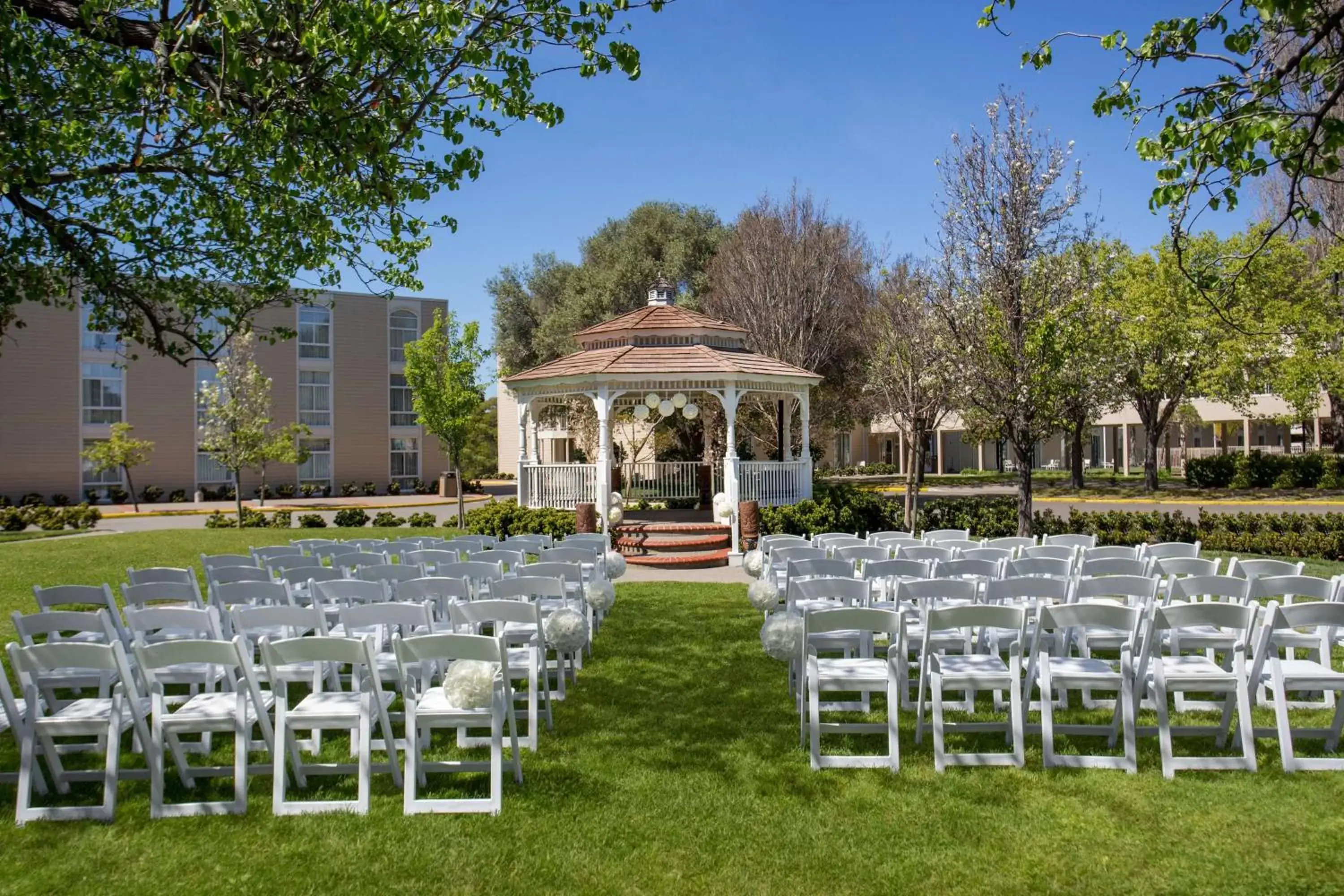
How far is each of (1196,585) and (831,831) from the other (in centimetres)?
375

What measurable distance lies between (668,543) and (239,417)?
1466 centimetres

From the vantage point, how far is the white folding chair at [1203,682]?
4.68m

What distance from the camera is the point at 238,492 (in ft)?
72.9

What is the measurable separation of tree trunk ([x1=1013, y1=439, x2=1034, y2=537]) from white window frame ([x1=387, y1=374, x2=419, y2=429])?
2984 cm

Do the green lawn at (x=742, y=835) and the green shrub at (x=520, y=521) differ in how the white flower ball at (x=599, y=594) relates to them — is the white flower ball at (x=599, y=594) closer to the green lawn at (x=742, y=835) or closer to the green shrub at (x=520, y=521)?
the green lawn at (x=742, y=835)

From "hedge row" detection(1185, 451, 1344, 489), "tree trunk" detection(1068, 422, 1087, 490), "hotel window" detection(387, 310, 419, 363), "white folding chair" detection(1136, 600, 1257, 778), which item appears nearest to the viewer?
"white folding chair" detection(1136, 600, 1257, 778)

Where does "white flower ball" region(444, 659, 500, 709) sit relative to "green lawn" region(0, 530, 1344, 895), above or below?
above

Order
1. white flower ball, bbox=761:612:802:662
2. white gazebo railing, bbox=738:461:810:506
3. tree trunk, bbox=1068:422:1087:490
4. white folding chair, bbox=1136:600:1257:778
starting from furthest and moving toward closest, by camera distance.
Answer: tree trunk, bbox=1068:422:1087:490, white gazebo railing, bbox=738:461:810:506, white flower ball, bbox=761:612:802:662, white folding chair, bbox=1136:600:1257:778

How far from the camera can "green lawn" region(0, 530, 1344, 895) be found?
12.0 feet

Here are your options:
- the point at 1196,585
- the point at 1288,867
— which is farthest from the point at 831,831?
the point at 1196,585

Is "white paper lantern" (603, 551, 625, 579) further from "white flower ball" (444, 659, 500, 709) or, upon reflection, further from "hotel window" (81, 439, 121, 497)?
"hotel window" (81, 439, 121, 497)

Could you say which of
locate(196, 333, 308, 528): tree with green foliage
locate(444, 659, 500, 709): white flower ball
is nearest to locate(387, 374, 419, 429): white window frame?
locate(196, 333, 308, 528): tree with green foliage

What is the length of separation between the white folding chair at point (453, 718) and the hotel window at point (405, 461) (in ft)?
118

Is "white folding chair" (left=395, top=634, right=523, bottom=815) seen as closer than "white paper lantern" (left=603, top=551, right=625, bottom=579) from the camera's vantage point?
Yes
